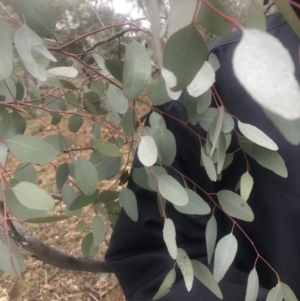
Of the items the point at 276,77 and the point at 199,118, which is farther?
the point at 199,118

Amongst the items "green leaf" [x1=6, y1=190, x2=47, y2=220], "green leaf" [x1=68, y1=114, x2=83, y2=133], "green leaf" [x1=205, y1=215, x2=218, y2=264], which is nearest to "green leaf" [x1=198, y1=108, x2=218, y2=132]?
"green leaf" [x1=205, y1=215, x2=218, y2=264]

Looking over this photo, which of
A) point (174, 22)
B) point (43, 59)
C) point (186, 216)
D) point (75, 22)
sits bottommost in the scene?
point (75, 22)

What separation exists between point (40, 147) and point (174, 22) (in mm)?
280

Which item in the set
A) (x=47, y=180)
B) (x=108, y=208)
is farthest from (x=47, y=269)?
(x=108, y=208)

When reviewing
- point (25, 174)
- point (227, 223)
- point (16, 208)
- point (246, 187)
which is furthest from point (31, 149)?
point (227, 223)

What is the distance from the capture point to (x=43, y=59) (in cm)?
53

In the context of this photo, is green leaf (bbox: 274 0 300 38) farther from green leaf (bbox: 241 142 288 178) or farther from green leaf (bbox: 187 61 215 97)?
green leaf (bbox: 241 142 288 178)

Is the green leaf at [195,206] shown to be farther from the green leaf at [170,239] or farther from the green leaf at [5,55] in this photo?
the green leaf at [5,55]

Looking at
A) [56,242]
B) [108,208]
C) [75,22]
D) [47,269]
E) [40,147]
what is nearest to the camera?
[40,147]

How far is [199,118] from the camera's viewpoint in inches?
20.0

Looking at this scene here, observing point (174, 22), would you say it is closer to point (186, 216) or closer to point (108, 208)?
point (186, 216)

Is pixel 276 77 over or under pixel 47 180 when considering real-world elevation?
over

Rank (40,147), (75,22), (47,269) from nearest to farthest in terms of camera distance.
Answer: (40,147) < (47,269) < (75,22)

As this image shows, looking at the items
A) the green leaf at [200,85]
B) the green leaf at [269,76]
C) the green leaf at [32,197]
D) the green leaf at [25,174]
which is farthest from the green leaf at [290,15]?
the green leaf at [25,174]
